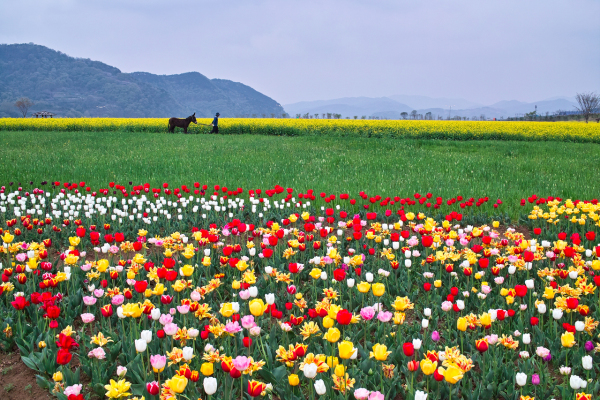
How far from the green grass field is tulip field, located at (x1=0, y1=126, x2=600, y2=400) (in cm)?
18

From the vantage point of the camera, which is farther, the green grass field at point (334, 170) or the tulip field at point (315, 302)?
the green grass field at point (334, 170)

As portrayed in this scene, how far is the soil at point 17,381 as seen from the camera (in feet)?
10.1

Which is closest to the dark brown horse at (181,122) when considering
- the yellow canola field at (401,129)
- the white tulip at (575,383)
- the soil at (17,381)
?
the yellow canola field at (401,129)

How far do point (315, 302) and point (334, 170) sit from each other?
8362 millimetres

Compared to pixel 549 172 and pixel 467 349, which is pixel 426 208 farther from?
pixel 549 172

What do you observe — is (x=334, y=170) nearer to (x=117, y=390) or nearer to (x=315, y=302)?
(x=315, y=302)

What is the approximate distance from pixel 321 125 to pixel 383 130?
4688mm

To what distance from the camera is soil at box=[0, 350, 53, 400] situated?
3.08 metres

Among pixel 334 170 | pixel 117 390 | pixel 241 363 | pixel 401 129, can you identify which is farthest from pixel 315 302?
pixel 401 129

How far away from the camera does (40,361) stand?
3.23m

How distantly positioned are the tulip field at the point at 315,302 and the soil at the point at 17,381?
79 mm

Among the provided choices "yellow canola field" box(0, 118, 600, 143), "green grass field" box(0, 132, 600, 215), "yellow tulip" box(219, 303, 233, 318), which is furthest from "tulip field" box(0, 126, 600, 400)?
"yellow canola field" box(0, 118, 600, 143)

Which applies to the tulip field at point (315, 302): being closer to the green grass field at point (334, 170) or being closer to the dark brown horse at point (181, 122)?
the green grass field at point (334, 170)

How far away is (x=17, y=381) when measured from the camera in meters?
3.24
